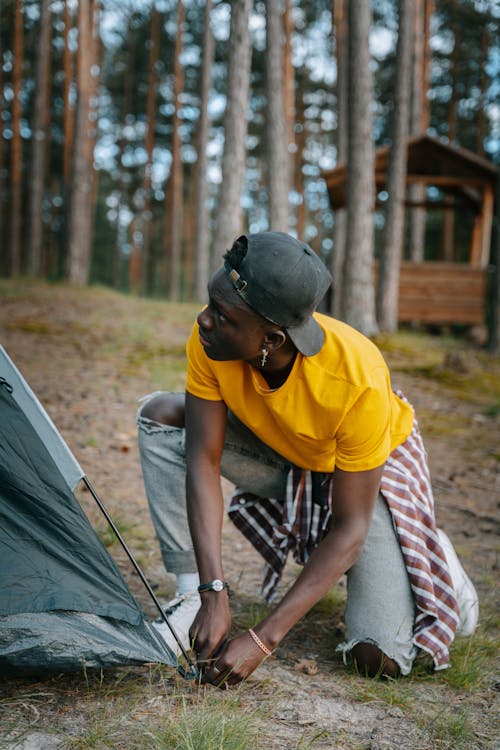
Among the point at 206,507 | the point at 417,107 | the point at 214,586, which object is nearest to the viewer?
the point at 214,586

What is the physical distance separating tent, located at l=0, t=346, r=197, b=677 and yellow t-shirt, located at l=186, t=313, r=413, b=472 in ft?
1.74

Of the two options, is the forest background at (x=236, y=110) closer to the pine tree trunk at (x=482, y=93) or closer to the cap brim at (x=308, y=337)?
the pine tree trunk at (x=482, y=93)

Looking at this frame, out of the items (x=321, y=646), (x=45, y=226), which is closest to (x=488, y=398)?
(x=321, y=646)

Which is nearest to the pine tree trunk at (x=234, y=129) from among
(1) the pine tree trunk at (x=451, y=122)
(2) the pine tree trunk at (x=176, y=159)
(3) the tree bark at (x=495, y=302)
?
(3) the tree bark at (x=495, y=302)

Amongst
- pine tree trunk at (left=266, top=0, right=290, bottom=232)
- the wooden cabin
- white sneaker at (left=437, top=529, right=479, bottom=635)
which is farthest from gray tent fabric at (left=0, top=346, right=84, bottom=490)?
the wooden cabin

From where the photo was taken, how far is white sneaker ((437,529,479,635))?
7.66 ft

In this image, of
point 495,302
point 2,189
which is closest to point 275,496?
point 495,302

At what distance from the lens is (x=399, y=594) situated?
2.21 meters

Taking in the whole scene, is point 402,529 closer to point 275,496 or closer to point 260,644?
point 275,496

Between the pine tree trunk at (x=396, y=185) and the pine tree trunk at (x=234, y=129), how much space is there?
3175 millimetres

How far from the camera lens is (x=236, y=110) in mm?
8422

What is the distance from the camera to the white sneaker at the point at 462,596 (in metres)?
2.34

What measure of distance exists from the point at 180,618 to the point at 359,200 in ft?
24.8

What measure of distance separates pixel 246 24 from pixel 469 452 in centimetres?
602
